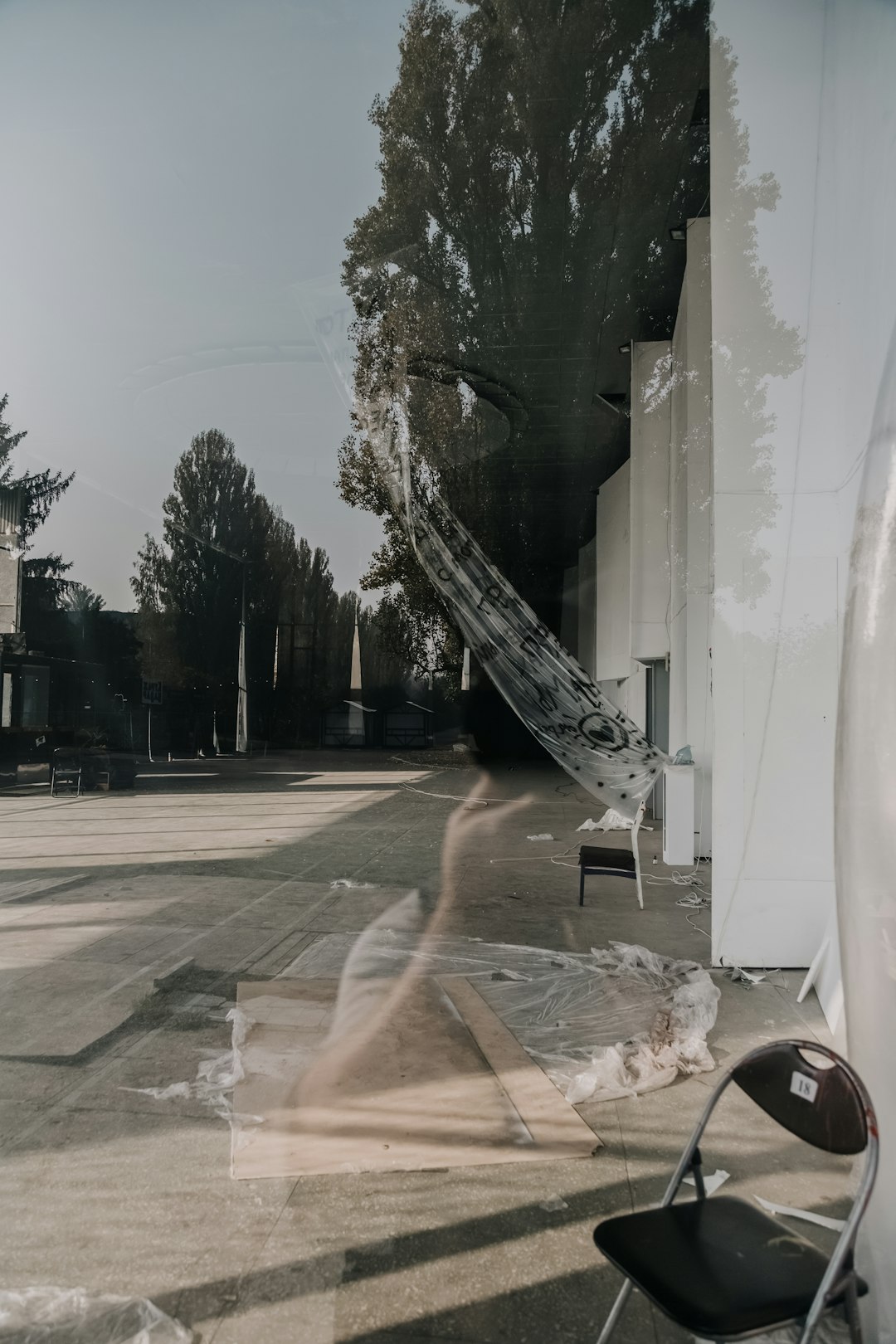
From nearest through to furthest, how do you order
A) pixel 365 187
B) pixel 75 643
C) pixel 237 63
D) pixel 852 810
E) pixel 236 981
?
1. pixel 852 810
2. pixel 236 981
3. pixel 237 63
4. pixel 365 187
5. pixel 75 643

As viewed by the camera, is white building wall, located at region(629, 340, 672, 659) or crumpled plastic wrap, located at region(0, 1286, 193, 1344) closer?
crumpled plastic wrap, located at region(0, 1286, 193, 1344)

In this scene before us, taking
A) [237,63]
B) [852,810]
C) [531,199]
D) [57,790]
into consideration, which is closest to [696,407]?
[531,199]

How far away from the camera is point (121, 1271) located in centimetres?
162

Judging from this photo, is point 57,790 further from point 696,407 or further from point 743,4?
point 743,4

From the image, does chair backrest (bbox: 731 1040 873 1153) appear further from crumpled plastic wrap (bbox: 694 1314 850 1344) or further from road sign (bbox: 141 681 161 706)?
road sign (bbox: 141 681 161 706)

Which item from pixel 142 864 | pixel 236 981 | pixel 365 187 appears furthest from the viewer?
pixel 142 864

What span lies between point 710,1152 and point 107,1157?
1.51m

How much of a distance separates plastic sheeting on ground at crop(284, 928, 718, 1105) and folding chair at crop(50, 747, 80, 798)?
308 inches

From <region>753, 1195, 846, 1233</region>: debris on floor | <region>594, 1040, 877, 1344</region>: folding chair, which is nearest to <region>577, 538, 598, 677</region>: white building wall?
<region>753, 1195, 846, 1233</region>: debris on floor

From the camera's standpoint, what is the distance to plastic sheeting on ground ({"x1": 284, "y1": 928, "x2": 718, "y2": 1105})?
2.65 metres

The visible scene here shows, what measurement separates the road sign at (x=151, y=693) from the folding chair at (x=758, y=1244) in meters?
11.3

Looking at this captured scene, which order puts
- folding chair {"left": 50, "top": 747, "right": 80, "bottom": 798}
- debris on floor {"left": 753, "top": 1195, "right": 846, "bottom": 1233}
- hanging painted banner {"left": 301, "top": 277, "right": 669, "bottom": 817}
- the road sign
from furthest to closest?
1. the road sign
2. folding chair {"left": 50, "top": 747, "right": 80, "bottom": 798}
3. hanging painted banner {"left": 301, "top": 277, "right": 669, "bottom": 817}
4. debris on floor {"left": 753, "top": 1195, "right": 846, "bottom": 1233}

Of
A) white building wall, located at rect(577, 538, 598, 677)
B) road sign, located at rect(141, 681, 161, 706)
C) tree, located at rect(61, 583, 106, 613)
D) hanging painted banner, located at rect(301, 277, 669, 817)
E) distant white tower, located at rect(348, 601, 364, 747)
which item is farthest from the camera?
road sign, located at rect(141, 681, 161, 706)

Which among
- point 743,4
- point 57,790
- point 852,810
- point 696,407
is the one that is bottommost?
point 57,790
